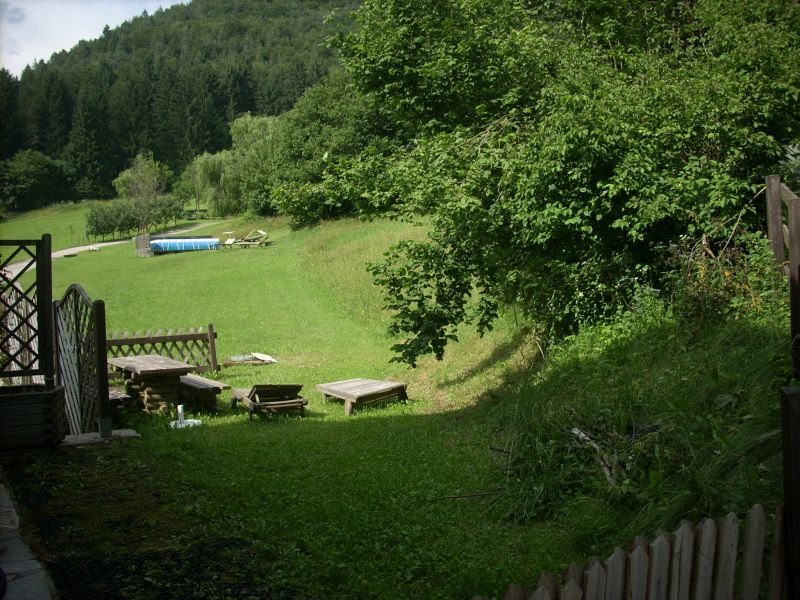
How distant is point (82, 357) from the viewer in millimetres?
9289

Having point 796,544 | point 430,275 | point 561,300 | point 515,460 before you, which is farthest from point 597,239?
point 796,544

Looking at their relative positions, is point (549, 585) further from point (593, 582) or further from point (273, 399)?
point (273, 399)

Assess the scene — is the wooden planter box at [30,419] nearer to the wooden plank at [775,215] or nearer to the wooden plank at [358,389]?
the wooden plank at [358,389]

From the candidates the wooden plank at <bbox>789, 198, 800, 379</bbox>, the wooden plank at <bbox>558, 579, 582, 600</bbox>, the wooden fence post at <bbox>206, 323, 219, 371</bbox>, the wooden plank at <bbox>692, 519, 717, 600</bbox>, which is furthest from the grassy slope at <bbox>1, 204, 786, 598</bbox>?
the wooden fence post at <bbox>206, 323, 219, 371</bbox>

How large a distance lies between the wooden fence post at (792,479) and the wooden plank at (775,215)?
570 centimetres

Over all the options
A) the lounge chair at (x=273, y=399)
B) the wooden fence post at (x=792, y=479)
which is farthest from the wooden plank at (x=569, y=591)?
the lounge chair at (x=273, y=399)

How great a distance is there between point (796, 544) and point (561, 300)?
740 cm

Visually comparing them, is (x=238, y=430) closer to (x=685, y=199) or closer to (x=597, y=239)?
(x=597, y=239)

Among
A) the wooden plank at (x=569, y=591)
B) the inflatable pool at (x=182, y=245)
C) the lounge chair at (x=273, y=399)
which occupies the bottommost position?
the inflatable pool at (x=182, y=245)

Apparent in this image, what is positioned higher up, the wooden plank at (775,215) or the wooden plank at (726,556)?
the wooden plank at (775,215)

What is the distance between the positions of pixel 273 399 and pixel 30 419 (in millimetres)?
5123

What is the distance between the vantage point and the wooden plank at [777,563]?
3.84 meters

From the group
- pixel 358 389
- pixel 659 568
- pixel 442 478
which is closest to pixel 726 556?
pixel 659 568

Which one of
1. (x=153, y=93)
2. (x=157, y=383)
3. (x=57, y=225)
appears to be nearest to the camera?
(x=157, y=383)
